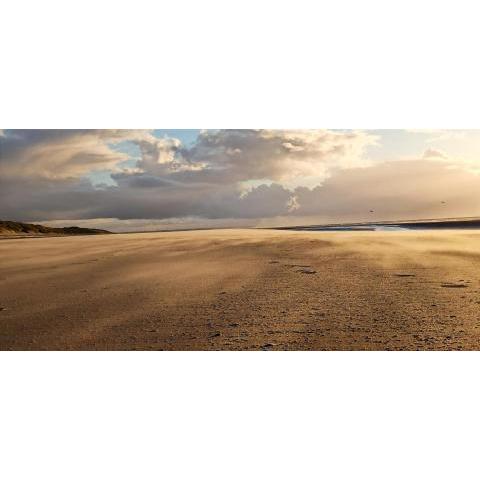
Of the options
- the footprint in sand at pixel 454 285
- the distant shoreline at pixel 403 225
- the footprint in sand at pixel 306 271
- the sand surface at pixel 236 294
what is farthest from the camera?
the distant shoreline at pixel 403 225

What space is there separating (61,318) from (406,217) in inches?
127

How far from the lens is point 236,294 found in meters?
3.93

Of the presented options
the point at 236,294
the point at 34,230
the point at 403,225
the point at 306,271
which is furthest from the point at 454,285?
the point at 34,230

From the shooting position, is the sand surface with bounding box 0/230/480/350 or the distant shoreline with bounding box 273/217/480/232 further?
the distant shoreline with bounding box 273/217/480/232

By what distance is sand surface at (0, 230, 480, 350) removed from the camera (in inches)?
134

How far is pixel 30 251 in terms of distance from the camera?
4.74m

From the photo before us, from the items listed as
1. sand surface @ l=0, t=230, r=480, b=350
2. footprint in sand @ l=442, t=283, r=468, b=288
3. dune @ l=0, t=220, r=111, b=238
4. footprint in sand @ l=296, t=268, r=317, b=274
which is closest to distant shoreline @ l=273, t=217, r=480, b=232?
sand surface @ l=0, t=230, r=480, b=350

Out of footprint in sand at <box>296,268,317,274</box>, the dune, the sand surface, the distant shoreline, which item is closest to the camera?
the sand surface

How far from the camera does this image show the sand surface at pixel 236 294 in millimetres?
3412

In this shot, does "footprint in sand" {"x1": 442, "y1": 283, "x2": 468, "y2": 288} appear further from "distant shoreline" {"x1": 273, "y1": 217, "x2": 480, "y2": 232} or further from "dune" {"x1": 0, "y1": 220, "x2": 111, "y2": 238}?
"dune" {"x1": 0, "y1": 220, "x2": 111, "y2": 238}

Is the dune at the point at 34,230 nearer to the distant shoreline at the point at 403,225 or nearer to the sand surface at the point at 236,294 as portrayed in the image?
the sand surface at the point at 236,294

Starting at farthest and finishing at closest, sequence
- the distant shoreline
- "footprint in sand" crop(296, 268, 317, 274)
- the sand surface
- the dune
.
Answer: the distant shoreline → the dune → "footprint in sand" crop(296, 268, 317, 274) → the sand surface

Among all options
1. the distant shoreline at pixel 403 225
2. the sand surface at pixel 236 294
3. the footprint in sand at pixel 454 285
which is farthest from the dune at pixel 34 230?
the footprint in sand at pixel 454 285

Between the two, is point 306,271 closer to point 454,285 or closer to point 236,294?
point 236,294
